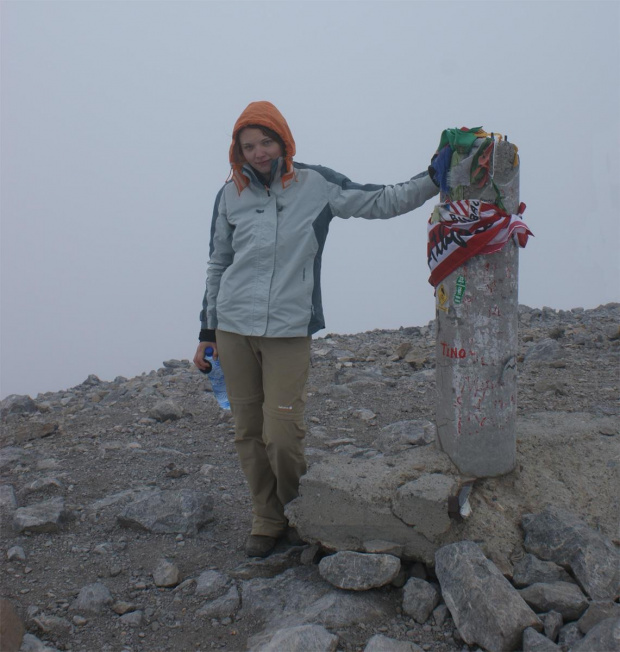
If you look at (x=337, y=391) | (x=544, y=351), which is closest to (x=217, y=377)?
(x=337, y=391)

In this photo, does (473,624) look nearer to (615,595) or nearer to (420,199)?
(615,595)

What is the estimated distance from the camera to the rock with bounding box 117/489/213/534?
13.6ft

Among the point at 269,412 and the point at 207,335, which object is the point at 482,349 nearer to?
the point at 269,412

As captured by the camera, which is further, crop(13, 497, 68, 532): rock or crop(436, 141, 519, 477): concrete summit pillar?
crop(13, 497, 68, 532): rock

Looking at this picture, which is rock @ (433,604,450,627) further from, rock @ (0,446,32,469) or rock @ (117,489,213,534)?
rock @ (0,446,32,469)

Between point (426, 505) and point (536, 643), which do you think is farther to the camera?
point (426, 505)

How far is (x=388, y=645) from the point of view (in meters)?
2.88

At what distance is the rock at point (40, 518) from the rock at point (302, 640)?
1.85m

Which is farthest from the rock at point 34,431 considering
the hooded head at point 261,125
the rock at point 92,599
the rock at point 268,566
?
the hooded head at point 261,125

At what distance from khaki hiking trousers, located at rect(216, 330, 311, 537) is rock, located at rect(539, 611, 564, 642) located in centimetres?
144

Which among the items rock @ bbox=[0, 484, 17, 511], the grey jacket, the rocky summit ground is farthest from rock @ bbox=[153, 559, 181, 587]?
rock @ bbox=[0, 484, 17, 511]

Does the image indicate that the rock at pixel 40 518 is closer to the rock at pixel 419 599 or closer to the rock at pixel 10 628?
the rock at pixel 10 628

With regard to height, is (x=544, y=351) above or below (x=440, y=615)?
above

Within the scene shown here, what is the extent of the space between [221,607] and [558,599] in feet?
5.23
